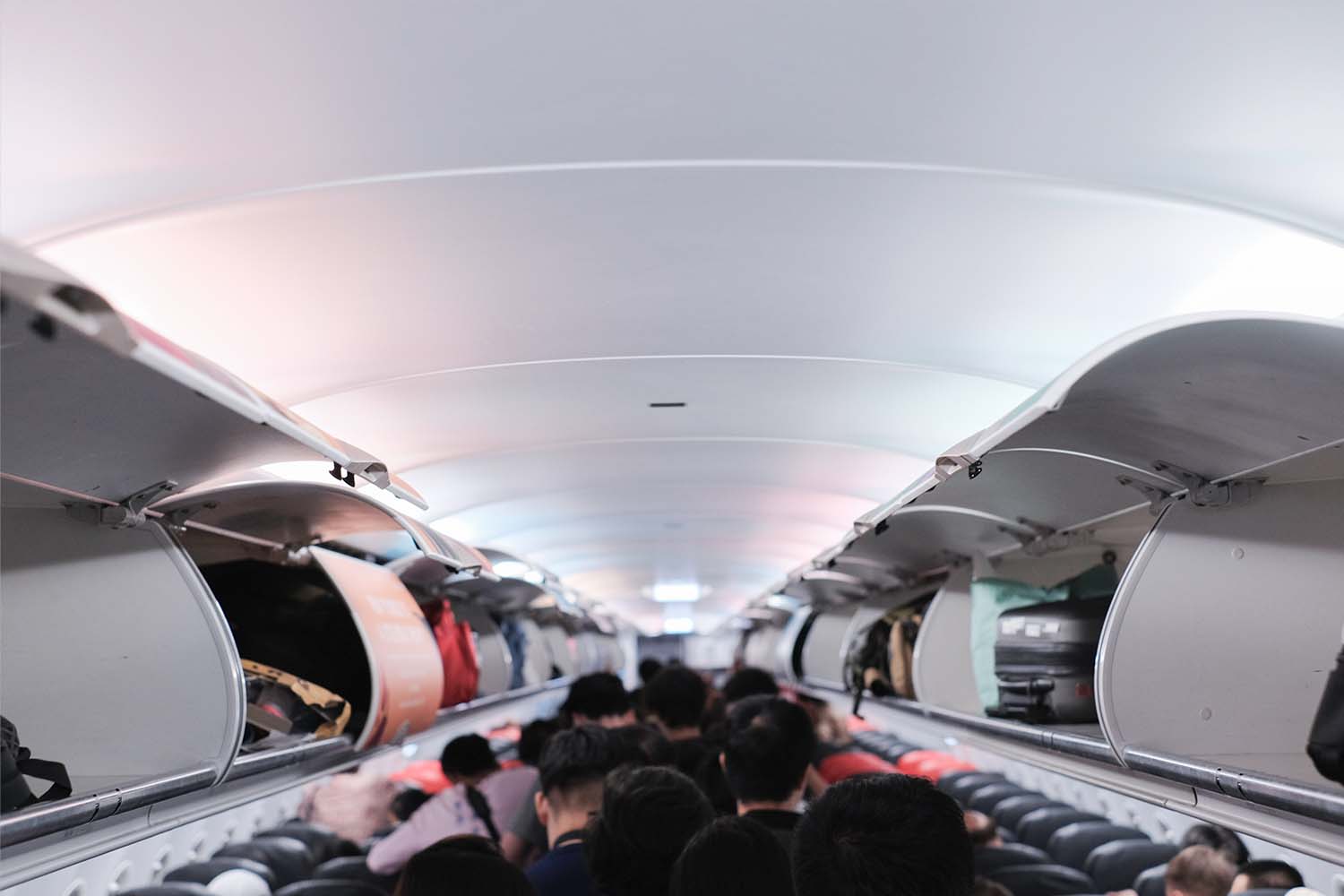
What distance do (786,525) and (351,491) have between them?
36.3ft

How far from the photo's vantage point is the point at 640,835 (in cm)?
396

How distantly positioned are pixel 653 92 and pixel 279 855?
434 centimetres

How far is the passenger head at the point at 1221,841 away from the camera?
4938 mm

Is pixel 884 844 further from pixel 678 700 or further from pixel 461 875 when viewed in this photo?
pixel 678 700

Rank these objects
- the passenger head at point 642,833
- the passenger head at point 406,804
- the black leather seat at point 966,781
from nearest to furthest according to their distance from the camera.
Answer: the passenger head at point 642,833 → the passenger head at point 406,804 → the black leather seat at point 966,781

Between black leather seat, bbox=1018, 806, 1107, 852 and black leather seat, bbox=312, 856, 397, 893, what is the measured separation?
360 centimetres

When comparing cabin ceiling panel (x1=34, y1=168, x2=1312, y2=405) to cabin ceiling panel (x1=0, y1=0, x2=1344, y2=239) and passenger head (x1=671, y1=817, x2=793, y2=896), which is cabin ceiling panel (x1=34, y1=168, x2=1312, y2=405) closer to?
cabin ceiling panel (x1=0, y1=0, x2=1344, y2=239)

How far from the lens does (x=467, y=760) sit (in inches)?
299

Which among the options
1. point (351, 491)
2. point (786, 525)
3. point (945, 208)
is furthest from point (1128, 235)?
point (786, 525)

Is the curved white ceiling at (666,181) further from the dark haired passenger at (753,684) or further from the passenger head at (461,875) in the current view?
the dark haired passenger at (753,684)

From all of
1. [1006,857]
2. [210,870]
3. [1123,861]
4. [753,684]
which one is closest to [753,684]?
[753,684]

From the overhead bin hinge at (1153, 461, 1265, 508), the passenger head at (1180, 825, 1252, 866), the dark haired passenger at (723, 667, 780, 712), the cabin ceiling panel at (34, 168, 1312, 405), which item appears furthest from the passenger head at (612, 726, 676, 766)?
the overhead bin hinge at (1153, 461, 1265, 508)

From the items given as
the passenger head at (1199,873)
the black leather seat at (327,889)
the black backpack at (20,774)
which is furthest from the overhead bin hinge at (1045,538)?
the black backpack at (20,774)

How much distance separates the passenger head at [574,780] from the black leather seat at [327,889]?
995 millimetres
